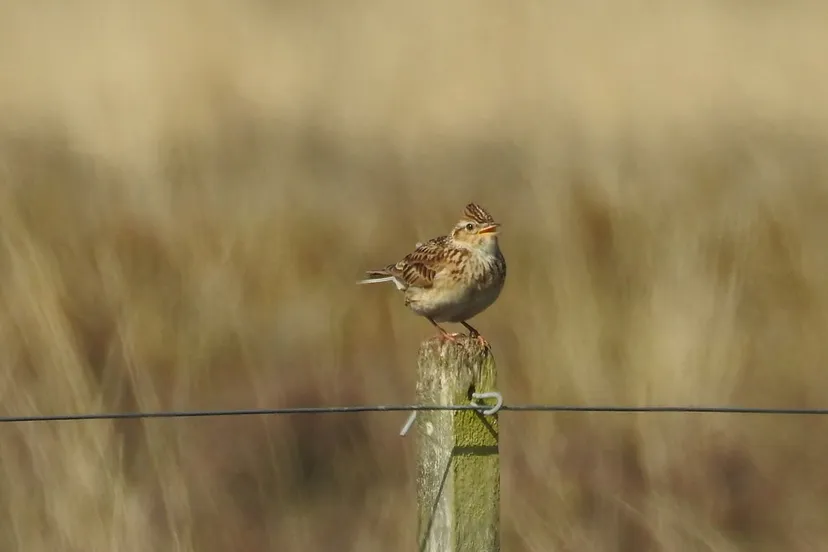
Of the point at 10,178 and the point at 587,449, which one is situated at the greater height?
the point at 10,178

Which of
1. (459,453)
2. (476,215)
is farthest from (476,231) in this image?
(459,453)

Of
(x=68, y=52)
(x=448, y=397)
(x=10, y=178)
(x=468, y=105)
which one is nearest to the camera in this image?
(x=448, y=397)

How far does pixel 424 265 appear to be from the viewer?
5055 millimetres

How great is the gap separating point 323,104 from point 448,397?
7342 mm

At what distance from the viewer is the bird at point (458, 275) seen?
4801mm

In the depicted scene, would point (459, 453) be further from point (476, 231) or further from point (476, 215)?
point (476, 215)

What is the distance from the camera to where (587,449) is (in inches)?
243

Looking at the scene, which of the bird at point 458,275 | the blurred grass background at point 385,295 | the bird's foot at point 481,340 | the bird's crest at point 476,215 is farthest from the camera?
the blurred grass background at point 385,295

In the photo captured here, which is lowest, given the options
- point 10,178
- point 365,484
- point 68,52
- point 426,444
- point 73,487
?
point 365,484

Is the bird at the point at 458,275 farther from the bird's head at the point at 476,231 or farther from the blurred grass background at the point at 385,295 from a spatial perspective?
the blurred grass background at the point at 385,295

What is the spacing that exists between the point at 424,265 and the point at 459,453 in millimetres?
2009

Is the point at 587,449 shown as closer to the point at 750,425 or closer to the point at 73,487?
the point at 750,425

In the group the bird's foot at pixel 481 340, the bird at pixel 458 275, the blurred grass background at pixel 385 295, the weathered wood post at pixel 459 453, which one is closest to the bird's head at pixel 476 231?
the bird at pixel 458 275

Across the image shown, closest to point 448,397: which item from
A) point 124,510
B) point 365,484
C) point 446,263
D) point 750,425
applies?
point 446,263
